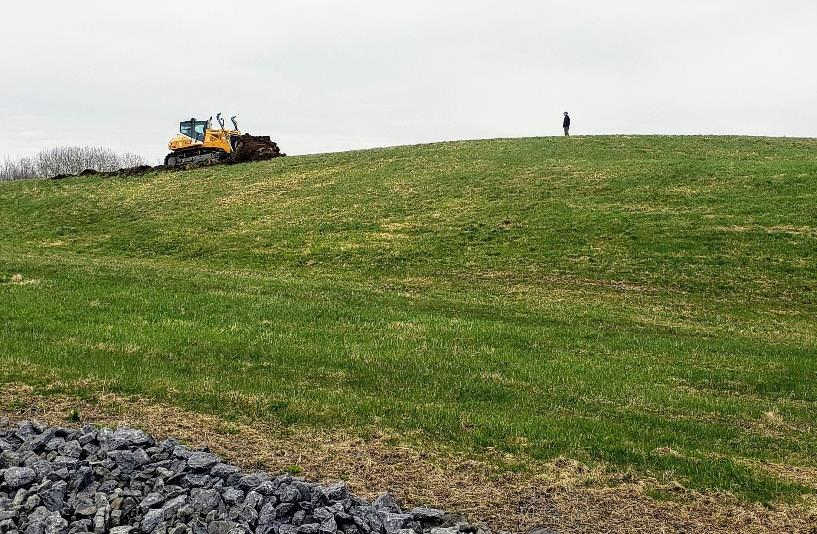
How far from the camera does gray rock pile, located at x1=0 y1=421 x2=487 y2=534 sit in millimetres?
5922

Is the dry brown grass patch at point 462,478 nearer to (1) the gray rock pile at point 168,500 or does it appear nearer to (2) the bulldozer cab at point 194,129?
(1) the gray rock pile at point 168,500

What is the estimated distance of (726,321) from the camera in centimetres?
1705

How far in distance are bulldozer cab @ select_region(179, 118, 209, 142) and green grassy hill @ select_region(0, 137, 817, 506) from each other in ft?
33.9

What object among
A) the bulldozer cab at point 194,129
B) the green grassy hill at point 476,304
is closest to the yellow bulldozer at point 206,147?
the bulldozer cab at point 194,129

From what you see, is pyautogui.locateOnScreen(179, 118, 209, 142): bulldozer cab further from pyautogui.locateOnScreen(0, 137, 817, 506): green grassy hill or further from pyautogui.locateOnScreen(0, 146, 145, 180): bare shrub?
pyautogui.locateOnScreen(0, 146, 145, 180): bare shrub

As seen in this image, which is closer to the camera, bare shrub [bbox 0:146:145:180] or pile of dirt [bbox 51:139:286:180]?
pile of dirt [bbox 51:139:286:180]

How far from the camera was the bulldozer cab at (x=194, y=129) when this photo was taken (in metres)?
50.1

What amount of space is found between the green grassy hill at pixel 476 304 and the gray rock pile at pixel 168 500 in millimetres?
2100

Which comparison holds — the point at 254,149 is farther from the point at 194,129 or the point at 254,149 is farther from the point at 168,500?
the point at 168,500

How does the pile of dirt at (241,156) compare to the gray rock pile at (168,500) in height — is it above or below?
above

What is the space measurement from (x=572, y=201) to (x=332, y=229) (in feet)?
36.6

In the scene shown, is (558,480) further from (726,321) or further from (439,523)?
(726,321)

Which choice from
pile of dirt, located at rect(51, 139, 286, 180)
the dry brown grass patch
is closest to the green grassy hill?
the dry brown grass patch

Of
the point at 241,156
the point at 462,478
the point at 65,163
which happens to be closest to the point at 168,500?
the point at 462,478
